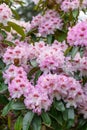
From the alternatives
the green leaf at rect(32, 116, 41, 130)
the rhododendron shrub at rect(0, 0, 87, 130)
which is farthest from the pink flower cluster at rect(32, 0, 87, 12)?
the green leaf at rect(32, 116, 41, 130)

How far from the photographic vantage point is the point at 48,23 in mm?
2885

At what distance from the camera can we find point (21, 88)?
7.53 feet

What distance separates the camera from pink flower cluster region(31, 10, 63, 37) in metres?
2.89

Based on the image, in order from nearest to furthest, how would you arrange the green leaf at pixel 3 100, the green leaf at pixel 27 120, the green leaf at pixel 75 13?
the green leaf at pixel 27 120 → the green leaf at pixel 3 100 → the green leaf at pixel 75 13

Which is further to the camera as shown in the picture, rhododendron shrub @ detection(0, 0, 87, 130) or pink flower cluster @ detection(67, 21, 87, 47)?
pink flower cluster @ detection(67, 21, 87, 47)

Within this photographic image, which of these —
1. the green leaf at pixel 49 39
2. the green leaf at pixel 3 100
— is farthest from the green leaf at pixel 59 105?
the green leaf at pixel 49 39

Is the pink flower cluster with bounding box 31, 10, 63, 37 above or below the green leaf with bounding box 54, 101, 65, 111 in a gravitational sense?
above

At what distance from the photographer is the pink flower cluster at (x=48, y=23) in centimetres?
289

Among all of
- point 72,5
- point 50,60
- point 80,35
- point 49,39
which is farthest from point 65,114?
point 72,5

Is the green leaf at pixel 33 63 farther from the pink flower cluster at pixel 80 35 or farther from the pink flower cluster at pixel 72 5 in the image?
the pink flower cluster at pixel 72 5

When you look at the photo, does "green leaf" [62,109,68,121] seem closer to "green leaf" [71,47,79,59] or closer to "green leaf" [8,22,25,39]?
"green leaf" [71,47,79,59]

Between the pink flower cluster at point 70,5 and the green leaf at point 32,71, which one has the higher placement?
the pink flower cluster at point 70,5

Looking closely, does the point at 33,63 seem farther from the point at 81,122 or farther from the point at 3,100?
the point at 81,122

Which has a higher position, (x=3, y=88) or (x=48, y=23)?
(x=48, y=23)
